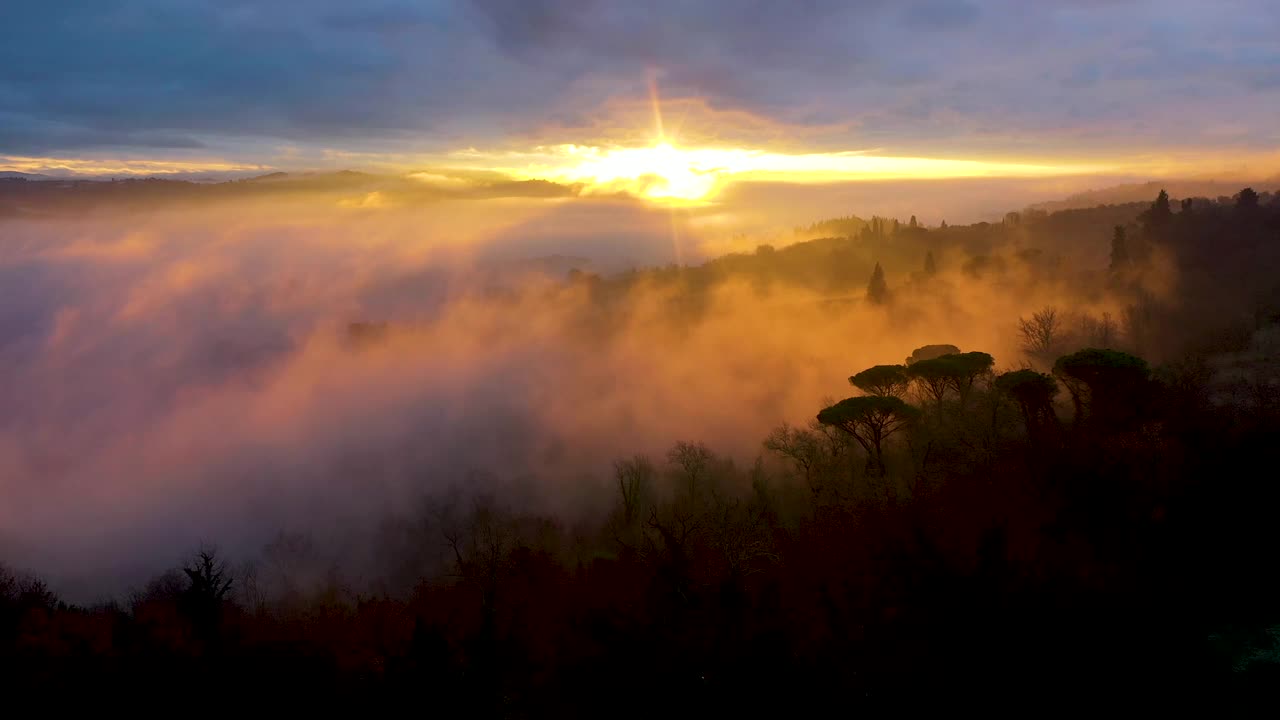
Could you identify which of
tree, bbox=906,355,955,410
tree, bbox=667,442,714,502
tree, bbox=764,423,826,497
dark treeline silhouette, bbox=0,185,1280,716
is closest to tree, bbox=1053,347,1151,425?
dark treeline silhouette, bbox=0,185,1280,716

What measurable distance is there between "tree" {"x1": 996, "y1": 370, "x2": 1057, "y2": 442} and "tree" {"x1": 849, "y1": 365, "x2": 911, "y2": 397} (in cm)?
984

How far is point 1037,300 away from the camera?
646ft

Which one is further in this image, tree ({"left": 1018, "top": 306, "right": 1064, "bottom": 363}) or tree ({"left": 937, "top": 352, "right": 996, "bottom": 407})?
tree ({"left": 1018, "top": 306, "right": 1064, "bottom": 363})

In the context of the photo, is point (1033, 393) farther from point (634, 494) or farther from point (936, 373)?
point (634, 494)

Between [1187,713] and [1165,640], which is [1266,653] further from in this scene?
[1187,713]

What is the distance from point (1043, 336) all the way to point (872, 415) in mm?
65865

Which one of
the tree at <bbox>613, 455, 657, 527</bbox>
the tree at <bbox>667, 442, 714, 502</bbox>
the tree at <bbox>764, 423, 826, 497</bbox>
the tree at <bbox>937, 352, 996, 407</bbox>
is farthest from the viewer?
the tree at <bbox>613, 455, 657, 527</bbox>

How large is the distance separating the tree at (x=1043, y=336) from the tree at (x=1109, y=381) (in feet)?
184

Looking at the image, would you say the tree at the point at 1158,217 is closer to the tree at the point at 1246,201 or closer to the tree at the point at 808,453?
the tree at the point at 1246,201

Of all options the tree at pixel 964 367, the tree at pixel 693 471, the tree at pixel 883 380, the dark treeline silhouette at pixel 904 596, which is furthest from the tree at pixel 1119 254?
the tree at pixel 883 380

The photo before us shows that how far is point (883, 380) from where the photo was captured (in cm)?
7662

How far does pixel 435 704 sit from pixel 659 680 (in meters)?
11.9

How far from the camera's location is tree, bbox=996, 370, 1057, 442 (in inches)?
2586

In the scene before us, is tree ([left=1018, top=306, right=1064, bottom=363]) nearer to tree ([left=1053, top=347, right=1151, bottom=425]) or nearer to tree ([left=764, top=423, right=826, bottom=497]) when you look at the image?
tree ([left=764, top=423, right=826, bottom=497])
